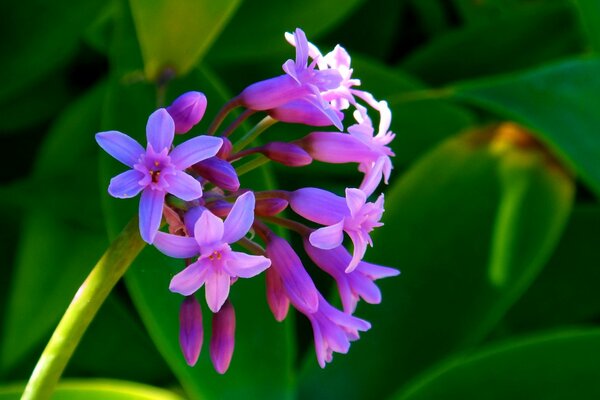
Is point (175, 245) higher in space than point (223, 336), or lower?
higher

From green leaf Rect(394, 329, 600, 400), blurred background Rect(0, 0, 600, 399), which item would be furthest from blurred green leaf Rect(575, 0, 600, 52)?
green leaf Rect(394, 329, 600, 400)

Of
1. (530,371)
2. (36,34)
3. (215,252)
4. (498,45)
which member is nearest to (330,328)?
(215,252)

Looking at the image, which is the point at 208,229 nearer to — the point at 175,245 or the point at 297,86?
the point at 175,245

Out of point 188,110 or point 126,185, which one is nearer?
point 126,185

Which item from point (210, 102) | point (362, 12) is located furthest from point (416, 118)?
point (210, 102)

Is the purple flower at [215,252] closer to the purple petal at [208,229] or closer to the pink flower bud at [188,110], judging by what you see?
the purple petal at [208,229]

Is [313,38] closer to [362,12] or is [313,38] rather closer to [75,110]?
[362,12]

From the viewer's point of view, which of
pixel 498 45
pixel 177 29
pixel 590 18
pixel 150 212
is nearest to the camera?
pixel 150 212
